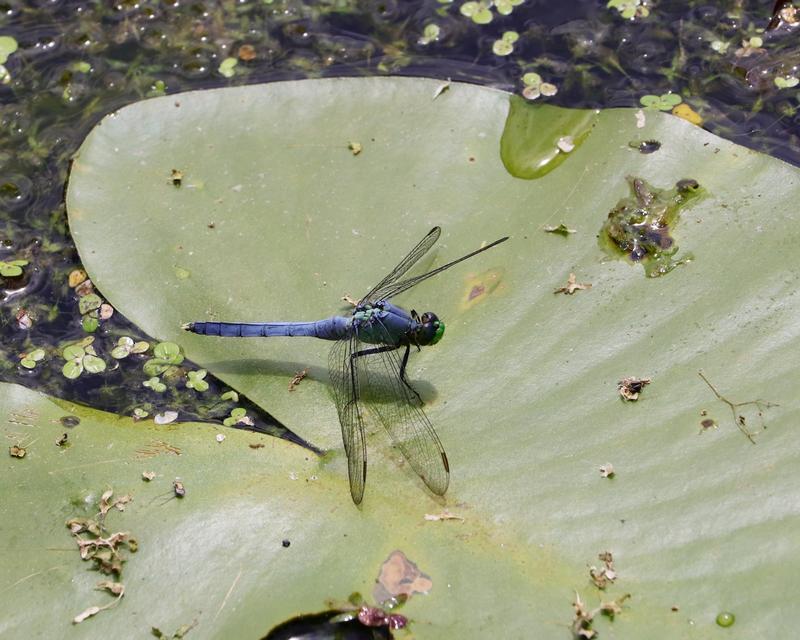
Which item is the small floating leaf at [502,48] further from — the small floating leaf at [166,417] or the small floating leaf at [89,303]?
the small floating leaf at [166,417]

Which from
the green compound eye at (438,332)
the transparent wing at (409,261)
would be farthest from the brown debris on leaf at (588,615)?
the transparent wing at (409,261)

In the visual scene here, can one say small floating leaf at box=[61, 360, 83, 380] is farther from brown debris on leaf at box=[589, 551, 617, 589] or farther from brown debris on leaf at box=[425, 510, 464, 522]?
brown debris on leaf at box=[589, 551, 617, 589]

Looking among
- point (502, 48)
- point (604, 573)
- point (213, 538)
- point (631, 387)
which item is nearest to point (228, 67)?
point (502, 48)

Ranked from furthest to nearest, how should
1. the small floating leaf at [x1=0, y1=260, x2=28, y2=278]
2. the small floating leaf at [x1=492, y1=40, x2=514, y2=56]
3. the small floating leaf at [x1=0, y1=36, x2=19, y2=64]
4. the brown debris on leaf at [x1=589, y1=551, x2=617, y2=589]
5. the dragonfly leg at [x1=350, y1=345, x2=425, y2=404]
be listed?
the small floating leaf at [x1=0, y1=36, x2=19, y2=64] < the small floating leaf at [x1=492, y1=40, x2=514, y2=56] < the small floating leaf at [x1=0, y1=260, x2=28, y2=278] < the dragonfly leg at [x1=350, y1=345, x2=425, y2=404] < the brown debris on leaf at [x1=589, y1=551, x2=617, y2=589]

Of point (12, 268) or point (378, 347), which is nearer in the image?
point (378, 347)

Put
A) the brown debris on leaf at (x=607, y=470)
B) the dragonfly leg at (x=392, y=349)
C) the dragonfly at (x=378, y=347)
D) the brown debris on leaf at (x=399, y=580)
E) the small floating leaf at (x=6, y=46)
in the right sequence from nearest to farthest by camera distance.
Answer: the brown debris on leaf at (x=399, y=580) → the brown debris on leaf at (x=607, y=470) → the dragonfly at (x=378, y=347) → the dragonfly leg at (x=392, y=349) → the small floating leaf at (x=6, y=46)

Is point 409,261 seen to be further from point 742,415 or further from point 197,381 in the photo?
point 742,415

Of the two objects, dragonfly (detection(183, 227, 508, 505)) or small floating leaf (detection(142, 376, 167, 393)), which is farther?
small floating leaf (detection(142, 376, 167, 393))

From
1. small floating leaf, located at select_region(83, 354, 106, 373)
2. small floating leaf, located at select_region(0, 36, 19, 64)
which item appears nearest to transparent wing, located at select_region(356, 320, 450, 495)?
small floating leaf, located at select_region(83, 354, 106, 373)
